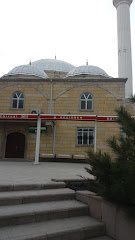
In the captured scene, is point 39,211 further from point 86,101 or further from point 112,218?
point 86,101

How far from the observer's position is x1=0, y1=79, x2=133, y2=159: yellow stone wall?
1405cm

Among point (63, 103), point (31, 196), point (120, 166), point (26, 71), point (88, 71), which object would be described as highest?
point (88, 71)

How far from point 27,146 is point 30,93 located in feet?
13.7

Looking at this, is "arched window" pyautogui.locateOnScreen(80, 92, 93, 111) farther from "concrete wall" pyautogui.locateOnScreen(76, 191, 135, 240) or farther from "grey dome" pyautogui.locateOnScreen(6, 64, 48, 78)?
"concrete wall" pyautogui.locateOnScreen(76, 191, 135, 240)

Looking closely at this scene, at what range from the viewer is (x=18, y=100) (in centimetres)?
1507

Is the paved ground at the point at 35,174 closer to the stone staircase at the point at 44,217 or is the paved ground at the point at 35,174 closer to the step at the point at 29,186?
the step at the point at 29,186

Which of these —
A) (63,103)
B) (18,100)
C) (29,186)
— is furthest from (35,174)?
(18,100)

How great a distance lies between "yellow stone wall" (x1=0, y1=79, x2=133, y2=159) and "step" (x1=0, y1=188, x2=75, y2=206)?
33.0ft

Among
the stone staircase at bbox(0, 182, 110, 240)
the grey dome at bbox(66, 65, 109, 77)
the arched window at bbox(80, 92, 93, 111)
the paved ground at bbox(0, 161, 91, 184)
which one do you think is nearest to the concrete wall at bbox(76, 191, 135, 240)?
the stone staircase at bbox(0, 182, 110, 240)

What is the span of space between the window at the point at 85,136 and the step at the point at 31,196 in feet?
33.2

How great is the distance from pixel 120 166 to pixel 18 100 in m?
13.5

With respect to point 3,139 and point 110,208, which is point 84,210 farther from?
point 3,139

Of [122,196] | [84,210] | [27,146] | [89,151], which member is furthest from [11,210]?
[27,146]

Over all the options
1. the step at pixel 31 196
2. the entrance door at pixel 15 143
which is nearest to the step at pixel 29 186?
the step at pixel 31 196
